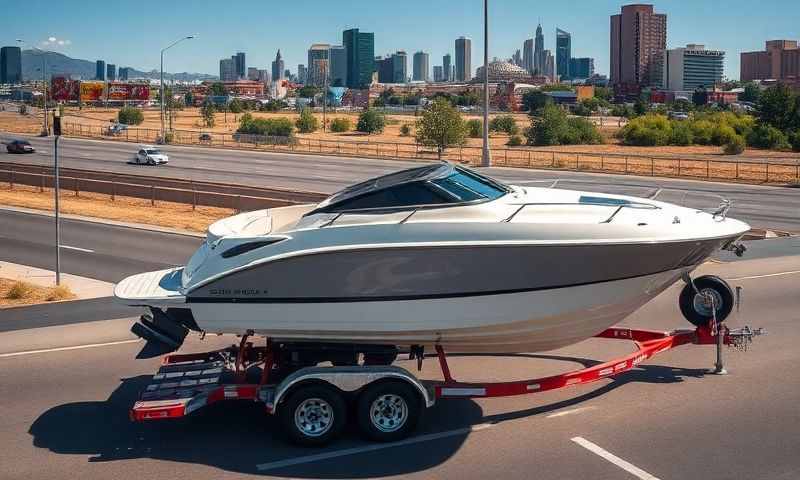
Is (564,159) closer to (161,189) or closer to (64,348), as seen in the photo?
(161,189)

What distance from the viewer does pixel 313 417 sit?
29.2 feet

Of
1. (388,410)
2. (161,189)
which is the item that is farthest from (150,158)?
(388,410)

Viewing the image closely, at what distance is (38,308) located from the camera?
15648mm

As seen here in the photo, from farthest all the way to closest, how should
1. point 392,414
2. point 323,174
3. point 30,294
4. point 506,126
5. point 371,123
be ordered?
1. point 371,123
2. point 506,126
3. point 323,174
4. point 30,294
5. point 392,414

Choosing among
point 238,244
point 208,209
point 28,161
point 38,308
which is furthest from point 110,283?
point 28,161

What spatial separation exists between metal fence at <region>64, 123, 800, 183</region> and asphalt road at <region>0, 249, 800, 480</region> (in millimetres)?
34401

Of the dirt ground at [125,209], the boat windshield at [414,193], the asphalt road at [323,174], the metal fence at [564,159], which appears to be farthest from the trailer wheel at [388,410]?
the metal fence at [564,159]

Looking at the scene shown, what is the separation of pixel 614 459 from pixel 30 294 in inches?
486

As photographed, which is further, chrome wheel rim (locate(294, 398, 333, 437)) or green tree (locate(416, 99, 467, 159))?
green tree (locate(416, 99, 467, 159))

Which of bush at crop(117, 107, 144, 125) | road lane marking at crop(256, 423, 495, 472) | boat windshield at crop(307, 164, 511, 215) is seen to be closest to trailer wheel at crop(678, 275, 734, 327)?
boat windshield at crop(307, 164, 511, 215)

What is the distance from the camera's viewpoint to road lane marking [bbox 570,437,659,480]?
8000mm

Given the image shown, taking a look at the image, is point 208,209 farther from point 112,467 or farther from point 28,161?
point 28,161

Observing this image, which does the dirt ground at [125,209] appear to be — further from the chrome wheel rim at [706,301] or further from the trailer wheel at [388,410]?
the trailer wheel at [388,410]

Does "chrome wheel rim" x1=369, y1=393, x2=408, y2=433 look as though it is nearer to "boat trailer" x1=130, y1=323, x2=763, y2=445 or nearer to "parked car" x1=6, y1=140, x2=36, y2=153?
"boat trailer" x1=130, y1=323, x2=763, y2=445
